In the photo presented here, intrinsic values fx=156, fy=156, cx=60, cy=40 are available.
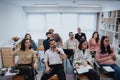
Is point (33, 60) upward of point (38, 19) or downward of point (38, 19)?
downward

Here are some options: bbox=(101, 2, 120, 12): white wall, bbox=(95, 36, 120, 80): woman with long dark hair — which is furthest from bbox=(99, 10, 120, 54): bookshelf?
bbox=(95, 36, 120, 80): woman with long dark hair

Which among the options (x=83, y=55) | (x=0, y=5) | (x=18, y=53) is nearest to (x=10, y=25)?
(x=0, y=5)

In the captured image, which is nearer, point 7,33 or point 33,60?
point 33,60

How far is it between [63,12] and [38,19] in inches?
62.8

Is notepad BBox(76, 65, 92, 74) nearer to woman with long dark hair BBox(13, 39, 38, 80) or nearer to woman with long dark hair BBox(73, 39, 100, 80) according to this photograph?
woman with long dark hair BBox(73, 39, 100, 80)

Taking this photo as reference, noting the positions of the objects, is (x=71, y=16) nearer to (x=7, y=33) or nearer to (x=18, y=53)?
(x=7, y=33)

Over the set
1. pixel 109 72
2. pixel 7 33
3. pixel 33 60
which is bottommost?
pixel 109 72

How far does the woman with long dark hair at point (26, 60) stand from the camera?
10.5ft

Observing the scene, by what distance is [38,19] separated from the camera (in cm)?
944

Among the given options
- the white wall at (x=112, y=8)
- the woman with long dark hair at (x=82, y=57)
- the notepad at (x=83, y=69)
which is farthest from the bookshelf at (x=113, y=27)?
the notepad at (x=83, y=69)

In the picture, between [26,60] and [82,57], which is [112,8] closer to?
[82,57]

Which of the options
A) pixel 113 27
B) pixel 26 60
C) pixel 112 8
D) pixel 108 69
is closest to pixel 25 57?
pixel 26 60

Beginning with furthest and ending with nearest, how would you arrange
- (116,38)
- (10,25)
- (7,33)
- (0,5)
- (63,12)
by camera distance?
(63,12), (116,38), (10,25), (7,33), (0,5)

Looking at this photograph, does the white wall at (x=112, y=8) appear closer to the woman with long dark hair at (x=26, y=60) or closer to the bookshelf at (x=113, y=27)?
the bookshelf at (x=113, y=27)
